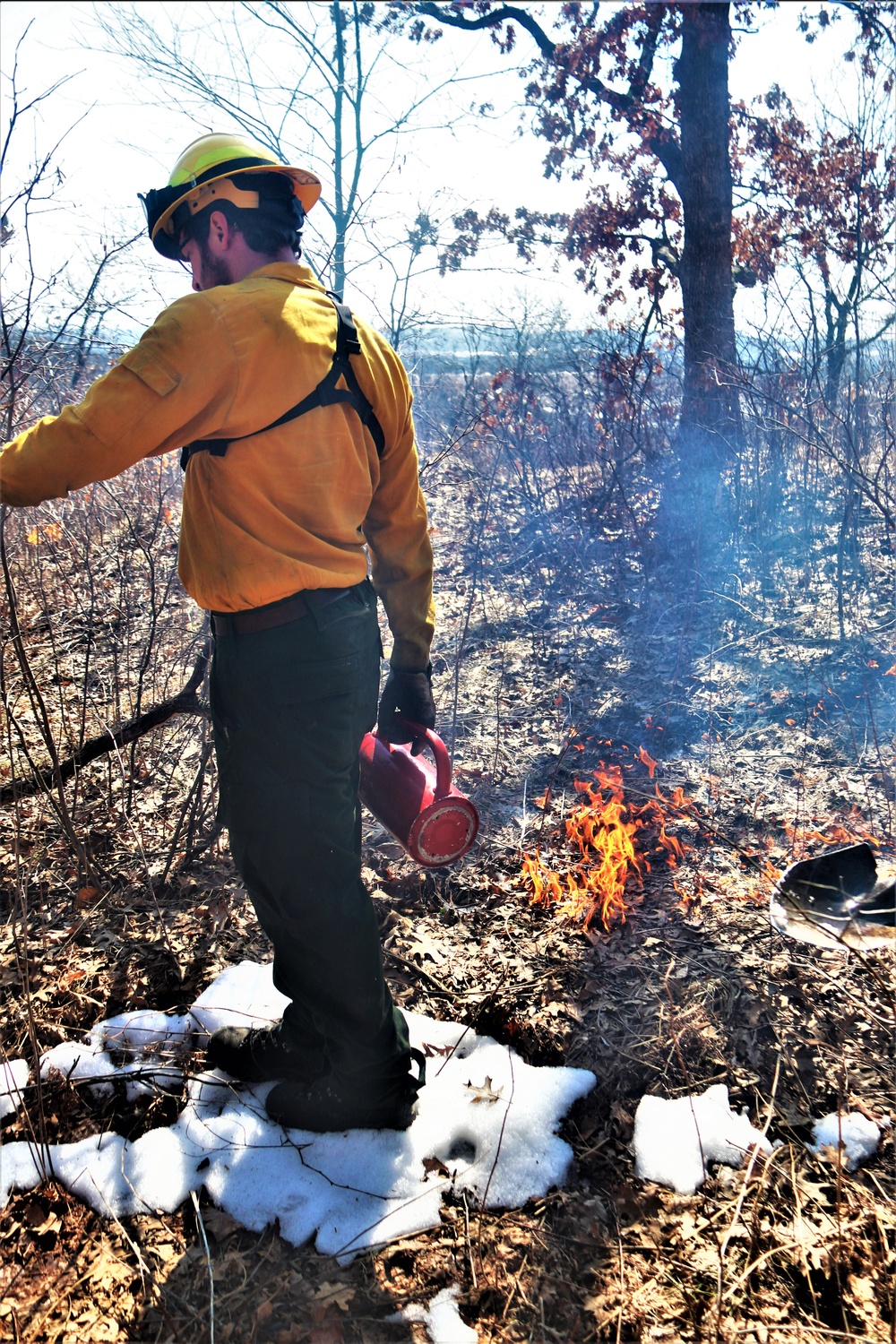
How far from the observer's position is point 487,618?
6.64m

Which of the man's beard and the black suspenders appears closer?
the black suspenders

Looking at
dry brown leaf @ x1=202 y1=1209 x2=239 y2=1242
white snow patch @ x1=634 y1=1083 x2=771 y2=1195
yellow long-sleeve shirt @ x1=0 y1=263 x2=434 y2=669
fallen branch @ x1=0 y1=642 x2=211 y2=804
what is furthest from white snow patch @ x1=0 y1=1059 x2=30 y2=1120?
white snow patch @ x1=634 y1=1083 x2=771 y2=1195

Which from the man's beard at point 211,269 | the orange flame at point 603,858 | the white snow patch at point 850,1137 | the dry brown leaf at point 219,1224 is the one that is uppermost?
the man's beard at point 211,269

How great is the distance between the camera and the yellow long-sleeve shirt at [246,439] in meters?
1.71

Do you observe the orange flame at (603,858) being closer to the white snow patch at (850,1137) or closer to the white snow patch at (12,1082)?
the white snow patch at (850,1137)

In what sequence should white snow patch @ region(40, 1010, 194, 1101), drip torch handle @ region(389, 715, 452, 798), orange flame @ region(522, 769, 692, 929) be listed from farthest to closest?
orange flame @ region(522, 769, 692, 929) < drip torch handle @ region(389, 715, 452, 798) < white snow patch @ region(40, 1010, 194, 1101)

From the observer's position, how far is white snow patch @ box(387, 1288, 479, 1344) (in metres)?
1.78

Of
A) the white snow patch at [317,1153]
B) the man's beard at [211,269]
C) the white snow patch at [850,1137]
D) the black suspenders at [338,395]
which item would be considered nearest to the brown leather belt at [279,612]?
the black suspenders at [338,395]

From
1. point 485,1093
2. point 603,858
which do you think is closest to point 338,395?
point 485,1093

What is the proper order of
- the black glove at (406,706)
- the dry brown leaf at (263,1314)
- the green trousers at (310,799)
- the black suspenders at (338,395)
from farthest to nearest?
the black glove at (406,706), the green trousers at (310,799), the black suspenders at (338,395), the dry brown leaf at (263,1314)

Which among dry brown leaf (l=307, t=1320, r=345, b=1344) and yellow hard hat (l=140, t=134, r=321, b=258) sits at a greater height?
yellow hard hat (l=140, t=134, r=321, b=258)

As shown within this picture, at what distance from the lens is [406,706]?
105 inches

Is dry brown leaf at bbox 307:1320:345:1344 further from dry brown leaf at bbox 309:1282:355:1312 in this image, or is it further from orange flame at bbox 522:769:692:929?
orange flame at bbox 522:769:692:929

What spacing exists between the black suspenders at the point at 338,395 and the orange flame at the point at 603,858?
1.67m
